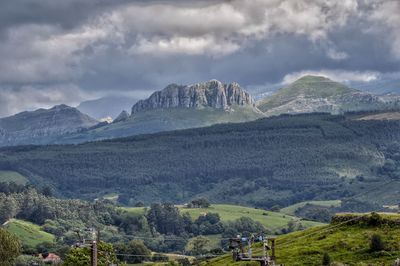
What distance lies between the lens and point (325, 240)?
17512 cm

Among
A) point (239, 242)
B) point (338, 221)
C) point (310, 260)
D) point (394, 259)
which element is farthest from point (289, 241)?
point (239, 242)

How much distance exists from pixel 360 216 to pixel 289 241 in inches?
797

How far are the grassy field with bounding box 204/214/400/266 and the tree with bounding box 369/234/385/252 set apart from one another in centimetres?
73

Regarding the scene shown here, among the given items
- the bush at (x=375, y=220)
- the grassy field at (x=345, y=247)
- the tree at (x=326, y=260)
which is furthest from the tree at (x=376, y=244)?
the bush at (x=375, y=220)

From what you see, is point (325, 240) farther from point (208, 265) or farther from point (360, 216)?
point (208, 265)

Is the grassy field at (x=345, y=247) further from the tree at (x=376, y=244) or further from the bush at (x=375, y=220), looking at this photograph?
the bush at (x=375, y=220)

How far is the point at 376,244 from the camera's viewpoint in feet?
523

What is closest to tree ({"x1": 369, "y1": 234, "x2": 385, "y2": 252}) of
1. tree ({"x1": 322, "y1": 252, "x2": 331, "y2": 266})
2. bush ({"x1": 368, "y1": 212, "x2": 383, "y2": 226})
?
tree ({"x1": 322, "y1": 252, "x2": 331, "y2": 266})

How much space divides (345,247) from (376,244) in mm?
7695

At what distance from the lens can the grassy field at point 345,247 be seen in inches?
6152

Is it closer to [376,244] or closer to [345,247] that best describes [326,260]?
[376,244]

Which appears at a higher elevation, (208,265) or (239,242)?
(239,242)

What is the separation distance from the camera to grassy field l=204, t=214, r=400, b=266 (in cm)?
15625

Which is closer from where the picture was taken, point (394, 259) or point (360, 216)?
point (394, 259)
